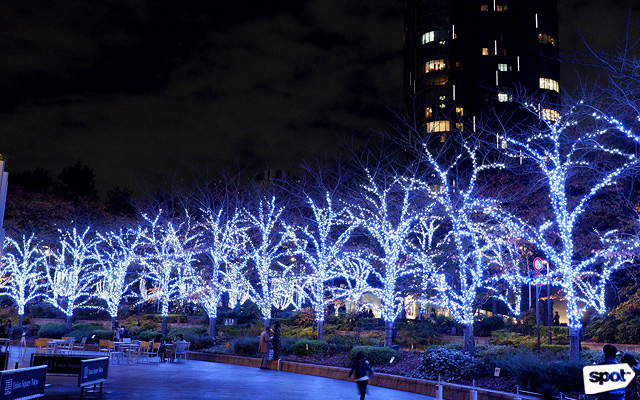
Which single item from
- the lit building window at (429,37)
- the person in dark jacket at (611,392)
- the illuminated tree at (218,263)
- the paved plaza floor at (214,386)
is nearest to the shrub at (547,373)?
the paved plaza floor at (214,386)

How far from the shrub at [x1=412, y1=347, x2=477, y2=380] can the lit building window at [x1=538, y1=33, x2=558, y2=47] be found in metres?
83.7

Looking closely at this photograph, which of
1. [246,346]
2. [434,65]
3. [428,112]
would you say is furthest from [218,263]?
[434,65]

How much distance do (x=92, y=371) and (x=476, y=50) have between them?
87218mm

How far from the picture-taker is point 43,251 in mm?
44750

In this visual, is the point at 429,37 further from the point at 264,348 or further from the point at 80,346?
the point at 264,348

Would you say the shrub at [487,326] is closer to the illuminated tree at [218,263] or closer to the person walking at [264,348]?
the illuminated tree at [218,263]

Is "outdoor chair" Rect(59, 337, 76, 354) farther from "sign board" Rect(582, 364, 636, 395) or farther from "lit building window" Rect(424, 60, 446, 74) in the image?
"lit building window" Rect(424, 60, 446, 74)

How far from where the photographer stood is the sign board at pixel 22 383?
1123 cm

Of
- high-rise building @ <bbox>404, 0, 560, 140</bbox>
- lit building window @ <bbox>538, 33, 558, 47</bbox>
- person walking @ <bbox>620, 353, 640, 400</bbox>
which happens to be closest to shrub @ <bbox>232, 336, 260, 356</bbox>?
person walking @ <bbox>620, 353, 640, 400</bbox>

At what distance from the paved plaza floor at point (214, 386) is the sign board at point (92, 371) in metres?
0.37

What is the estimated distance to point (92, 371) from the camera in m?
14.6

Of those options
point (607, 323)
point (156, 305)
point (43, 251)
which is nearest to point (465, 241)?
point (607, 323)

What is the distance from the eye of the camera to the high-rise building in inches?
3583

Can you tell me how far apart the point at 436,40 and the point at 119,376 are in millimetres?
81281
